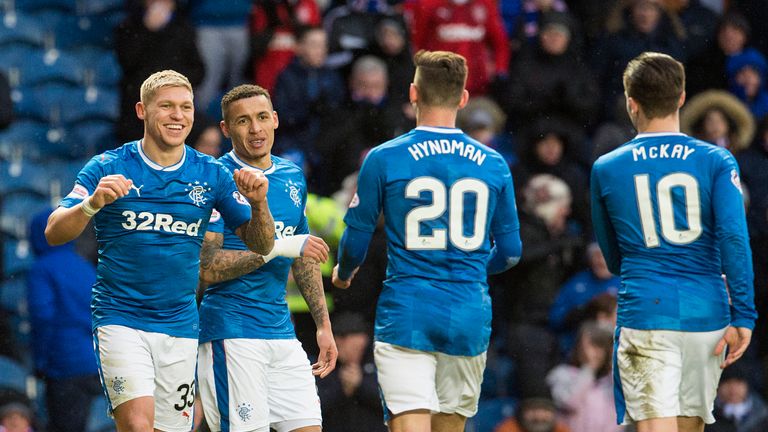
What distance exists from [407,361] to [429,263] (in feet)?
1.65

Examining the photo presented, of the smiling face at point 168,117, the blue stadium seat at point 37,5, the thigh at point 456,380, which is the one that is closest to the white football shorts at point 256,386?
the thigh at point 456,380

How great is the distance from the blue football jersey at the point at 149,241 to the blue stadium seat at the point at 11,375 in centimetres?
428

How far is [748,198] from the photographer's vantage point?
42.1 feet

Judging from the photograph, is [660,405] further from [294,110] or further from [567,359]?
[294,110]

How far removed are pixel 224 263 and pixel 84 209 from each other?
1.04m

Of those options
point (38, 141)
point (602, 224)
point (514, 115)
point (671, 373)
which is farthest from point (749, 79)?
point (671, 373)

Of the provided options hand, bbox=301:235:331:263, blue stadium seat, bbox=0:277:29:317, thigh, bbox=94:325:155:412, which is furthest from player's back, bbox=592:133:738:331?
blue stadium seat, bbox=0:277:29:317

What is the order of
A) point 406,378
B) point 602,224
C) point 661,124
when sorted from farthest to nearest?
1. point 602,224
2. point 661,124
3. point 406,378

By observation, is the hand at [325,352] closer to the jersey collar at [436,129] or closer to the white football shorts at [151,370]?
the white football shorts at [151,370]

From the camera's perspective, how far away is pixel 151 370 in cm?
690

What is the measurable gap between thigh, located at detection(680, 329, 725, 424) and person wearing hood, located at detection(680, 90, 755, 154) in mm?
6104

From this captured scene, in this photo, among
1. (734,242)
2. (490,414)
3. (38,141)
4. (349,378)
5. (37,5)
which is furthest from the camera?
(37,5)

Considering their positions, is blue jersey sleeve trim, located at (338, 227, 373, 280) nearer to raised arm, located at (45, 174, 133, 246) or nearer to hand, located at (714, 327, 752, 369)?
raised arm, located at (45, 174, 133, 246)

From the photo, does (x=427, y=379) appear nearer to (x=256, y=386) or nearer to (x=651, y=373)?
(x=256, y=386)
